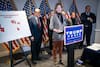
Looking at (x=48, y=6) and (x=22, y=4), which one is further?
(x=48, y=6)

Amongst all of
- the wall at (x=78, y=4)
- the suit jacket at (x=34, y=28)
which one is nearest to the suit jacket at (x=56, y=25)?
the suit jacket at (x=34, y=28)

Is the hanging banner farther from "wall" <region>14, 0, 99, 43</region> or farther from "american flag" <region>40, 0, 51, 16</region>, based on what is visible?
"american flag" <region>40, 0, 51, 16</region>

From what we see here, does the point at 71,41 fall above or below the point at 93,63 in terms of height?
above

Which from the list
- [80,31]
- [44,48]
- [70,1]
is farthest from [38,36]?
[70,1]

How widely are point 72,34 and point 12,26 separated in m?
1.19

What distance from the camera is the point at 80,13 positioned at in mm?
6438

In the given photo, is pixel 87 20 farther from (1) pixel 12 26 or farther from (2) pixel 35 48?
(1) pixel 12 26

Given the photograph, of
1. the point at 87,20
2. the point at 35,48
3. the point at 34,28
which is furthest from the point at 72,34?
the point at 87,20

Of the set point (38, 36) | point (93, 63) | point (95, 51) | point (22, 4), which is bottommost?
point (93, 63)

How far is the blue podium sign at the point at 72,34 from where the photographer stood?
2.91 m

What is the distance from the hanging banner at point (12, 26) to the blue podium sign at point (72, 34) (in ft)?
3.41

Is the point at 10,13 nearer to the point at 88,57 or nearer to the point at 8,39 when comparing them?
the point at 8,39

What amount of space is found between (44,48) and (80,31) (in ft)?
8.91

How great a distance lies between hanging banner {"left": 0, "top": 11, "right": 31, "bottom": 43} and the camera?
3105 mm
